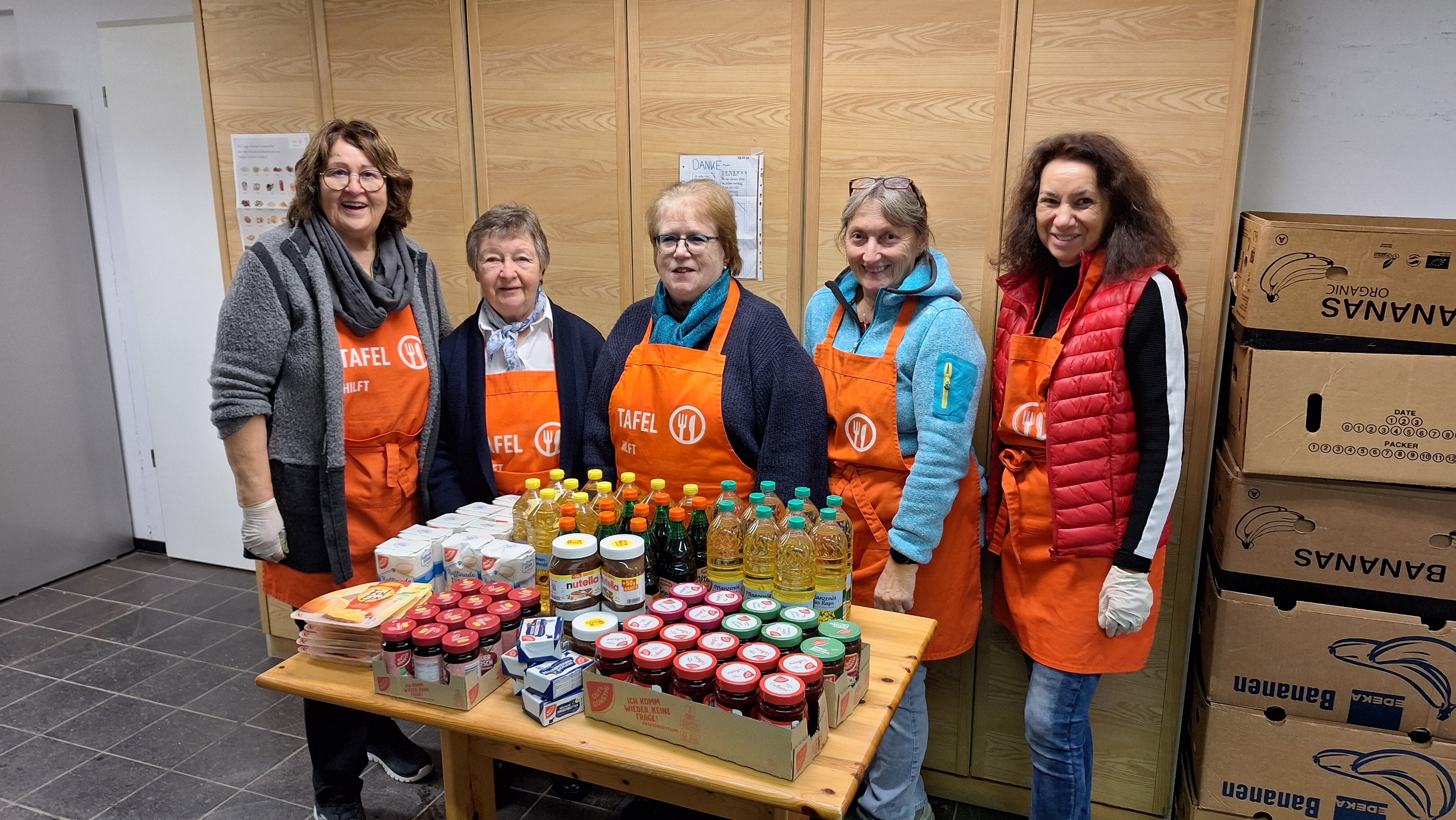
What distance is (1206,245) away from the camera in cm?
220

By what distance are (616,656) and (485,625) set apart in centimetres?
26

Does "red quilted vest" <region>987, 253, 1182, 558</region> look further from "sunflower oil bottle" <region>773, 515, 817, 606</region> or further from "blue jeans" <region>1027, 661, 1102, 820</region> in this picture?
"sunflower oil bottle" <region>773, 515, 817, 606</region>

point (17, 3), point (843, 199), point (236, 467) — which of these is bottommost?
point (236, 467)

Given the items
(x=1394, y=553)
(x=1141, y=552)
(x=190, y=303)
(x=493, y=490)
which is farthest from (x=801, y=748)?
(x=190, y=303)

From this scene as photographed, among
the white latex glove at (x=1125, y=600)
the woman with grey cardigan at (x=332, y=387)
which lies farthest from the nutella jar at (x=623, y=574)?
the white latex glove at (x=1125, y=600)

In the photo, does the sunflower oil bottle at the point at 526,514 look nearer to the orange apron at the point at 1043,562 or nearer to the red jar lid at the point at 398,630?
Result: the red jar lid at the point at 398,630

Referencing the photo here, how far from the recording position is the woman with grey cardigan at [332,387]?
2123mm

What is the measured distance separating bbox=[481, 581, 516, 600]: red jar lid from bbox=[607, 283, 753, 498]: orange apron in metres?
0.52

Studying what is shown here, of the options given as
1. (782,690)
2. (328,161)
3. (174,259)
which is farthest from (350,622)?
(174,259)

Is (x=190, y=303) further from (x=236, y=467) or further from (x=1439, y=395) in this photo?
(x=1439, y=395)

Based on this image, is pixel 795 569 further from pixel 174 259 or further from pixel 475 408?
pixel 174 259

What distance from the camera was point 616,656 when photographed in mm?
1464

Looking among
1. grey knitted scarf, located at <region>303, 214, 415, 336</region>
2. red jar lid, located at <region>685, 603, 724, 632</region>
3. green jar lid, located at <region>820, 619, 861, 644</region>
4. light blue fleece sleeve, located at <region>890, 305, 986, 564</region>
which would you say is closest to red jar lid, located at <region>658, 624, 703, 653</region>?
red jar lid, located at <region>685, 603, 724, 632</region>

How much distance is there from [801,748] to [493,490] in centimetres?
123
